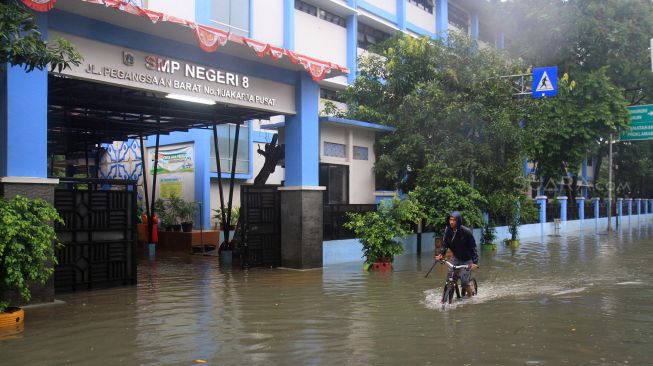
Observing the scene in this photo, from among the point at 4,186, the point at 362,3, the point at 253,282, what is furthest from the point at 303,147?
the point at 362,3

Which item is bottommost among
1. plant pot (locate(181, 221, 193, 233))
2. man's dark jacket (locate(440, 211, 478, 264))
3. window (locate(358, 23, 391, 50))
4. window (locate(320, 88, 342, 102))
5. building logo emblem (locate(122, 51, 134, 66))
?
plant pot (locate(181, 221, 193, 233))

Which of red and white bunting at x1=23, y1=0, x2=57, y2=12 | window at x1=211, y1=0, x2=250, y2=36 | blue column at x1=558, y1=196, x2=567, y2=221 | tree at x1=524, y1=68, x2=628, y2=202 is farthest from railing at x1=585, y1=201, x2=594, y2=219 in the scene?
red and white bunting at x1=23, y1=0, x2=57, y2=12

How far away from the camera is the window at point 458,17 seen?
3737 cm

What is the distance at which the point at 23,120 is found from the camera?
865 centimetres

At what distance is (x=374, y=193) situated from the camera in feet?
62.0

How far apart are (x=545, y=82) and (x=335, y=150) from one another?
7.24 metres

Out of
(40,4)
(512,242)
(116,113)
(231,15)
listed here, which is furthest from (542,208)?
(40,4)

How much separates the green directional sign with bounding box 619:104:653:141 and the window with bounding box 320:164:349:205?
1673cm

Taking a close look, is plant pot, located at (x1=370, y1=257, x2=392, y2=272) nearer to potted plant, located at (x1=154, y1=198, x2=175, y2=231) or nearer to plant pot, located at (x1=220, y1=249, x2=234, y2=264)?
plant pot, located at (x1=220, y1=249, x2=234, y2=264)

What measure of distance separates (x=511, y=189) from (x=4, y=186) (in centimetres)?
1593

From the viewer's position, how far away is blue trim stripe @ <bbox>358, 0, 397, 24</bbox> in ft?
97.5

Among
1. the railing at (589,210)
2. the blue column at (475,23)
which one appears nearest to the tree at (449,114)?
the blue column at (475,23)

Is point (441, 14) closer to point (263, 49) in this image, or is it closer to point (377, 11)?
point (377, 11)

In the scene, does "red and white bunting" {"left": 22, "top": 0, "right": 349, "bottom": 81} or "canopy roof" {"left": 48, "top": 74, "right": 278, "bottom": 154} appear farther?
"canopy roof" {"left": 48, "top": 74, "right": 278, "bottom": 154}
